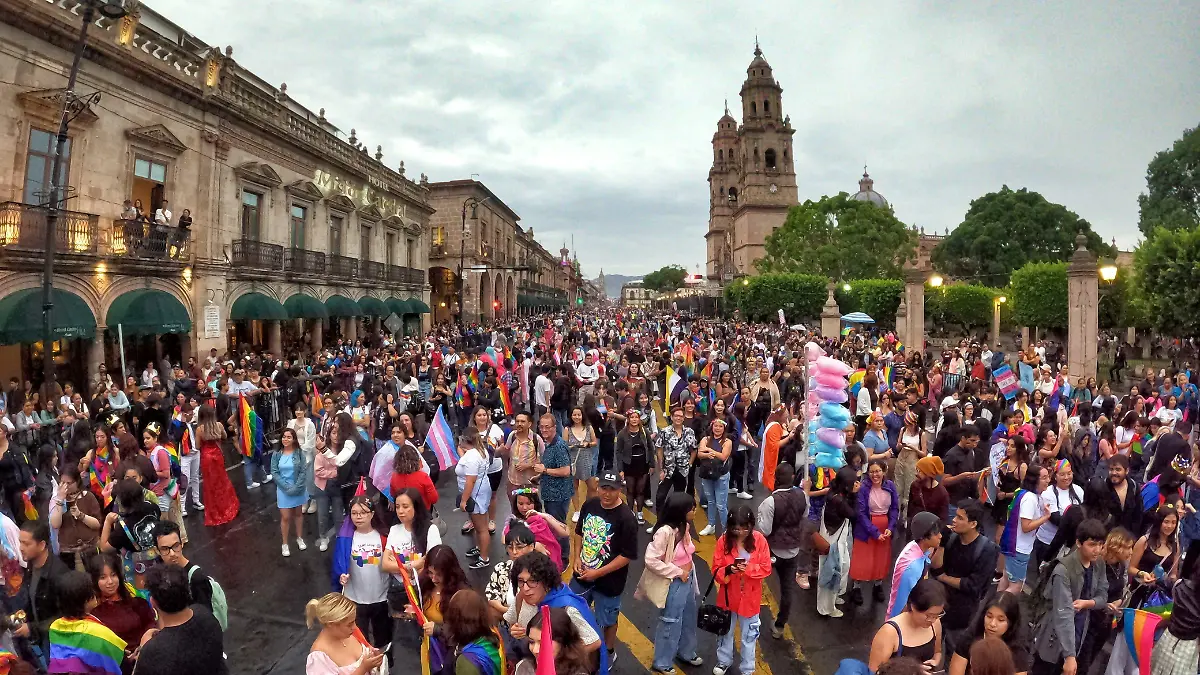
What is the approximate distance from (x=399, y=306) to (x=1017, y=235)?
5263 centimetres

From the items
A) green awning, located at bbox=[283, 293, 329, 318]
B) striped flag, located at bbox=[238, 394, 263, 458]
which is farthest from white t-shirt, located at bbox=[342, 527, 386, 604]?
green awning, located at bbox=[283, 293, 329, 318]

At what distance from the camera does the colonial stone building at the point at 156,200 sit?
1405 cm

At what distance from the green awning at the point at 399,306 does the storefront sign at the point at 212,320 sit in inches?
474

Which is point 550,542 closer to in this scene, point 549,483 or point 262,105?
point 549,483

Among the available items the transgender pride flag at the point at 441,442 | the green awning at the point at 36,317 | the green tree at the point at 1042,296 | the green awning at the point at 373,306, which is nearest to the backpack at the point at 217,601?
the transgender pride flag at the point at 441,442

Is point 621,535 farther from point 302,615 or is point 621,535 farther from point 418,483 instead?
point 302,615

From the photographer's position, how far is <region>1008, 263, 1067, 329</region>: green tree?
31.4 metres

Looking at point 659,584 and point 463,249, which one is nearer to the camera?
point 659,584

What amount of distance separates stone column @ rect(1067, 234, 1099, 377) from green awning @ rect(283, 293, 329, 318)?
80.3ft

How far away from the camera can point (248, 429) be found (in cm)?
1038

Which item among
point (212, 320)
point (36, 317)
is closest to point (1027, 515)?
point (36, 317)

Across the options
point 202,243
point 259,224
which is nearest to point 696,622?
point 202,243

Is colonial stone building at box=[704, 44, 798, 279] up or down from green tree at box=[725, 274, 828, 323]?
up

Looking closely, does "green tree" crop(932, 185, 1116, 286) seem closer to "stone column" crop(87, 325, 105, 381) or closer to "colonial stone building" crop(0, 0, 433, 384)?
"colonial stone building" crop(0, 0, 433, 384)
